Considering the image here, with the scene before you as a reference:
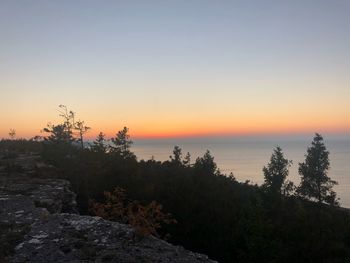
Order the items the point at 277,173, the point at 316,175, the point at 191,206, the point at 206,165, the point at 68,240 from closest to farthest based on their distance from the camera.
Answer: the point at 68,240 < the point at 191,206 < the point at 206,165 < the point at 316,175 < the point at 277,173

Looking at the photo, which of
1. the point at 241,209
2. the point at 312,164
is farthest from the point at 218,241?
the point at 312,164

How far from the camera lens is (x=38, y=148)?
31297mm

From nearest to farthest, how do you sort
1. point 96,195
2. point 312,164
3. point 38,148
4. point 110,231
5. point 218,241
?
point 110,231 < point 96,195 < point 218,241 < point 38,148 < point 312,164

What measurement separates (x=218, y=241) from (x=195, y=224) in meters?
1.60

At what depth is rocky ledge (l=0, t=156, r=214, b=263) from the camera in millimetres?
10523

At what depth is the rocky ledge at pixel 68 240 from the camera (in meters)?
10.5

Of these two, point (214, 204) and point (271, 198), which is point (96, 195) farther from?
point (271, 198)

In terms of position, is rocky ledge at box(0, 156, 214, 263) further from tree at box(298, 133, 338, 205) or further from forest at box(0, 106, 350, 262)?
tree at box(298, 133, 338, 205)

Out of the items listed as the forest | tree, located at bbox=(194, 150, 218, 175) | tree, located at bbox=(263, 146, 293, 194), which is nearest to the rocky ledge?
the forest

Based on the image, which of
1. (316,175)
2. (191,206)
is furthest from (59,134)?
(316,175)

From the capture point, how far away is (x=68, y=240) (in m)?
11.5

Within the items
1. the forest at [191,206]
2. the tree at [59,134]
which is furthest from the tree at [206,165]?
the tree at [59,134]

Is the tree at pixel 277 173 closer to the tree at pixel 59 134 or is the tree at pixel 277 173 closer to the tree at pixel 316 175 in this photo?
the tree at pixel 316 175

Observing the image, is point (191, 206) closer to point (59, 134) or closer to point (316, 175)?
point (59, 134)
